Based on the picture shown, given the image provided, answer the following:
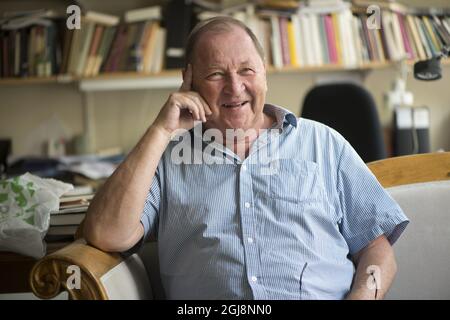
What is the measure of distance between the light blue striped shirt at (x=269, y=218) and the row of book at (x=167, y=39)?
67.3 inches

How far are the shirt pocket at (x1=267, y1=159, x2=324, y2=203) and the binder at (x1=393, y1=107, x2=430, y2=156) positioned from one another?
1.72 m

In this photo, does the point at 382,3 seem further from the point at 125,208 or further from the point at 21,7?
the point at 125,208

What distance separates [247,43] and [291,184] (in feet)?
1.03

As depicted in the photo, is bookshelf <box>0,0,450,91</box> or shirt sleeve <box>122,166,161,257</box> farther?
bookshelf <box>0,0,450,91</box>

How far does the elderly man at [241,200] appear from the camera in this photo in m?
1.18

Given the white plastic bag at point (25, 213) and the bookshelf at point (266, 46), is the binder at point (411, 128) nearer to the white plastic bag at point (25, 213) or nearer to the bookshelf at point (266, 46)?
the bookshelf at point (266, 46)

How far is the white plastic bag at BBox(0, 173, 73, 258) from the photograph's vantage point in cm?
129

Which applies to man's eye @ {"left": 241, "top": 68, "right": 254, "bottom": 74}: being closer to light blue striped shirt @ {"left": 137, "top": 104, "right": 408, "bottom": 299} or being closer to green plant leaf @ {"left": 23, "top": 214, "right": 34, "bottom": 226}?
light blue striped shirt @ {"left": 137, "top": 104, "right": 408, "bottom": 299}

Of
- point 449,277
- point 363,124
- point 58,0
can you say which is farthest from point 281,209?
point 58,0

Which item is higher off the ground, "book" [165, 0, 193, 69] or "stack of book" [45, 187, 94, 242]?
"book" [165, 0, 193, 69]

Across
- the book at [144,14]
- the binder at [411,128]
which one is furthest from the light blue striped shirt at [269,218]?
the book at [144,14]

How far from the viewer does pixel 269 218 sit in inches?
Result: 47.8

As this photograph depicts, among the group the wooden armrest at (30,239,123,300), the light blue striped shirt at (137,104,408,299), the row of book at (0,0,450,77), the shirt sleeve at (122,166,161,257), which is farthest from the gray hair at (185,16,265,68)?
the row of book at (0,0,450,77)

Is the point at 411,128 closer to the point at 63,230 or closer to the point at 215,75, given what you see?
the point at 215,75
